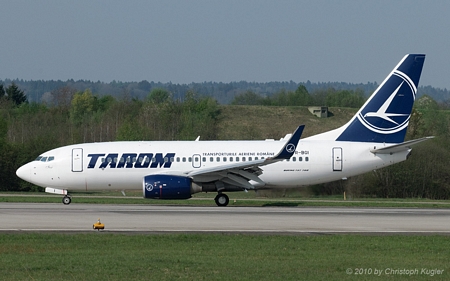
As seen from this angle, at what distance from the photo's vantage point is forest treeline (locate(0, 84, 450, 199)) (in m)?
49.8

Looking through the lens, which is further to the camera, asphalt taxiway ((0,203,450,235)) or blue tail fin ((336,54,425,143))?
blue tail fin ((336,54,425,143))

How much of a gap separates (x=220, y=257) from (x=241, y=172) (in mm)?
17382

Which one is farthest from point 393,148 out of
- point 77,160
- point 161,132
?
point 161,132

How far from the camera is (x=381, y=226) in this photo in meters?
25.0

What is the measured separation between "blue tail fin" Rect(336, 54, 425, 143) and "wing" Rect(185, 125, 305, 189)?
489 cm

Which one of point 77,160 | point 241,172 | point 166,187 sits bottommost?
point 166,187

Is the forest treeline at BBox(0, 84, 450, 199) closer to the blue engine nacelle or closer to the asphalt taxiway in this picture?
the blue engine nacelle

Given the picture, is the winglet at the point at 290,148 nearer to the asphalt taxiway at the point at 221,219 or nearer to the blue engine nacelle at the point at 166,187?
the asphalt taxiway at the point at 221,219

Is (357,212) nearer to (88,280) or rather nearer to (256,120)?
(88,280)

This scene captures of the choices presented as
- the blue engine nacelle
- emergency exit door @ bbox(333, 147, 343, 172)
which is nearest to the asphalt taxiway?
the blue engine nacelle

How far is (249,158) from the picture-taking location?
35750mm

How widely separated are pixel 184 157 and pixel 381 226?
13229mm

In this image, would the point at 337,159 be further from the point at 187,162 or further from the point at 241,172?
the point at 187,162

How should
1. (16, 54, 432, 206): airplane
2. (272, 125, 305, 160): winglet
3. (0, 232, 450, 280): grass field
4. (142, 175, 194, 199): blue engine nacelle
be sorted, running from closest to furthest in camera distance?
(0, 232, 450, 280): grass field, (272, 125, 305, 160): winglet, (142, 175, 194, 199): blue engine nacelle, (16, 54, 432, 206): airplane
